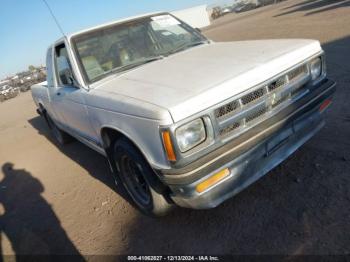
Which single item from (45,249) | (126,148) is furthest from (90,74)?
(45,249)

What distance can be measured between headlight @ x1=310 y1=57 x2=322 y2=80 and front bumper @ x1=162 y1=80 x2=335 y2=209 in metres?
0.13

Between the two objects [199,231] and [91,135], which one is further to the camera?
[91,135]

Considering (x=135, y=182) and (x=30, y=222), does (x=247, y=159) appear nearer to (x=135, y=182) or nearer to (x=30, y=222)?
(x=135, y=182)

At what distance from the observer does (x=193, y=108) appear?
89.4 inches

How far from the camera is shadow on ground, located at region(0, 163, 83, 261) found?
3320 millimetres

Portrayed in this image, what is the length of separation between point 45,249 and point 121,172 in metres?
1.10

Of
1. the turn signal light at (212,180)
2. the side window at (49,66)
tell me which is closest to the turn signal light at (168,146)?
the turn signal light at (212,180)

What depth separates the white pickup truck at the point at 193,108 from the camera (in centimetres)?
234

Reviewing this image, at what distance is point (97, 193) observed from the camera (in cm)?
418

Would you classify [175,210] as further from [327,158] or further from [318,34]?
[318,34]

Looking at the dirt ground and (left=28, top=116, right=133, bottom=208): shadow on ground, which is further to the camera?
(left=28, top=116, right=133, bottom=208): shadow on ground

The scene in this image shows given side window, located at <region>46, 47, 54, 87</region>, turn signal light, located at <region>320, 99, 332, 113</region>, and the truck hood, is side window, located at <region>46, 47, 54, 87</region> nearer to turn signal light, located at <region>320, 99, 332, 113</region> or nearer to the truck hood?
the truck hood

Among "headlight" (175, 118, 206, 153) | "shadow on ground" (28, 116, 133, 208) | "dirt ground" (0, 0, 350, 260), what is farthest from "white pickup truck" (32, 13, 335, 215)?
"shadow on ground" (28, 116, 133, 208)

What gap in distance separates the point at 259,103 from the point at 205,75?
49cm
